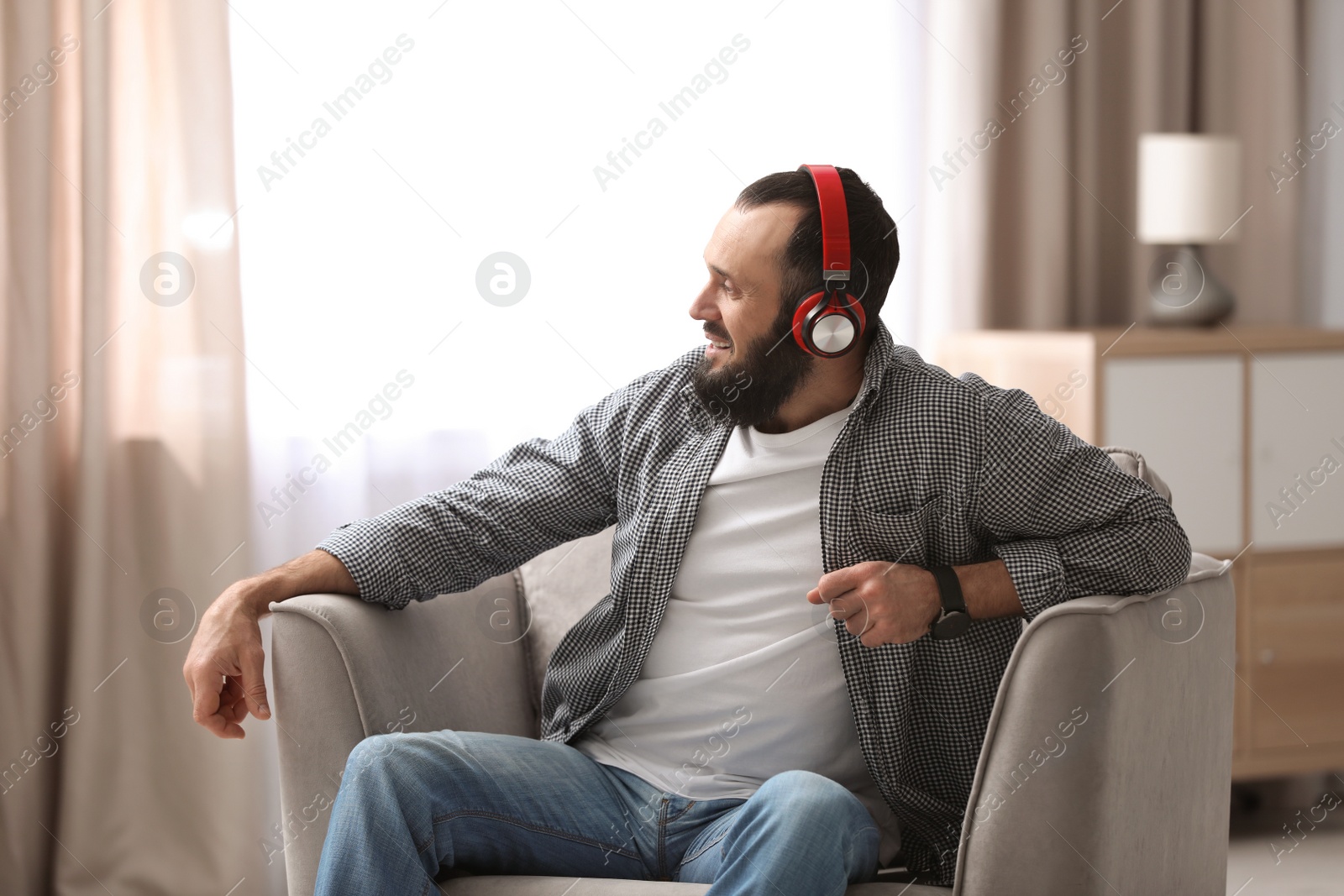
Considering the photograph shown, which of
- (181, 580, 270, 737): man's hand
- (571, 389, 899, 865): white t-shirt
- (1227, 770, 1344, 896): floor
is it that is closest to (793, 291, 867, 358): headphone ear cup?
(571, 389, 899, 865): white t-shirt

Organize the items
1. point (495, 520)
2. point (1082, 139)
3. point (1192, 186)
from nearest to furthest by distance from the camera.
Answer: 1. point (495, 520)
2. point (1192, 186)
3. point (1082, 139)

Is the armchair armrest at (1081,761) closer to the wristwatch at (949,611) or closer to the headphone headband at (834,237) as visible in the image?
the wristwatch at (949,611)

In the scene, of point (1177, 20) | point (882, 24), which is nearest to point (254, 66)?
Answer: point (882, 24)

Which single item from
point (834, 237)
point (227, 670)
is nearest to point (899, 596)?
point (834, 237)

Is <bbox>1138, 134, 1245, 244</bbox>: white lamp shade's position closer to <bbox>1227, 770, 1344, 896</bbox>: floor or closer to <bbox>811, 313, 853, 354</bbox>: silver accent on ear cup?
<bbox>1227, 770, 1344, 896</bbox>: floor

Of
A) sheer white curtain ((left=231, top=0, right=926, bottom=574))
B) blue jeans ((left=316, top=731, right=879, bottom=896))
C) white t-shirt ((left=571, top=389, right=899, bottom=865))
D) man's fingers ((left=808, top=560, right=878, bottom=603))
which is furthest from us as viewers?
sheer white curtain ((left=231, top=0, right=926, bottom=574))

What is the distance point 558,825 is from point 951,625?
51 cm

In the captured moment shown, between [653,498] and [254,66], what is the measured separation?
1.37 metres

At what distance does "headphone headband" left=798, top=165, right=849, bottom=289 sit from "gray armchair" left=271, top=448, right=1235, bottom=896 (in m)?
0.48

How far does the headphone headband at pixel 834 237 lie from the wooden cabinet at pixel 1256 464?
3.61 ft

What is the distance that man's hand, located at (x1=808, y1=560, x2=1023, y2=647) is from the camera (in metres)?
1.28

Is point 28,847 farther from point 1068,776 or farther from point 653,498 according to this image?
point 1068,776

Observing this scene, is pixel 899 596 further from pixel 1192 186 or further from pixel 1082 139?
pixel 1082 139

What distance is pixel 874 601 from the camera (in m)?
1.28
